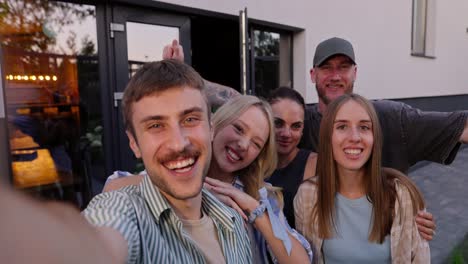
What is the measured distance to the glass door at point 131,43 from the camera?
3.51 meters

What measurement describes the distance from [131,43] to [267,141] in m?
2.18

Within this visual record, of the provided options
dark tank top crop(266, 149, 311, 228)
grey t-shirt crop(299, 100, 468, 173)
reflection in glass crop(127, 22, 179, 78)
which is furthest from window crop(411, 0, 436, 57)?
dark tank top crop(266, 149, 311, 228)

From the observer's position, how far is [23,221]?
440 millimetres

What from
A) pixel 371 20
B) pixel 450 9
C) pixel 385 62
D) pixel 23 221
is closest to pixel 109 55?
pixel 23 221

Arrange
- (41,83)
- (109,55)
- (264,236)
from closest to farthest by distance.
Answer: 1. (264,236)
2. (41,83)
3. (109,55)

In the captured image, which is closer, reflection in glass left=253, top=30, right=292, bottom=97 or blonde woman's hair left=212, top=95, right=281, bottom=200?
blonde woman's hair left=212, top=95, right=281, bottom=200

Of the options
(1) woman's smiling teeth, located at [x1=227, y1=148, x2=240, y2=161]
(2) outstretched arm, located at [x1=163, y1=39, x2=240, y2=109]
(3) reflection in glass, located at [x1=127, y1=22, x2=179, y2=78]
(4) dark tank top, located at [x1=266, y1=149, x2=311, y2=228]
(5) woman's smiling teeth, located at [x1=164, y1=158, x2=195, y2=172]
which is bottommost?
(4) dark tank top, located at [x1=266, y1=149, x2=311, y2=228]

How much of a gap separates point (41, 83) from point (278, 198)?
7.26 feet

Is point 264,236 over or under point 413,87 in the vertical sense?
under

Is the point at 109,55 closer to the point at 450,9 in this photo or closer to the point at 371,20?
the point at 371,20

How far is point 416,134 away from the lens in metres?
2.32

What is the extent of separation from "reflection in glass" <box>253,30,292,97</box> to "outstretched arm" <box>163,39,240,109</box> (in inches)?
105

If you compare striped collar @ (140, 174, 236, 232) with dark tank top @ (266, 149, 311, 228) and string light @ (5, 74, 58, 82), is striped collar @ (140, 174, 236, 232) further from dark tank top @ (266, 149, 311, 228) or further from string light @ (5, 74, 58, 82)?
string light @ (5, 74, 58, 82)

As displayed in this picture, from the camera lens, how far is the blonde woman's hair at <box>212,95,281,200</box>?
6.35 feet
